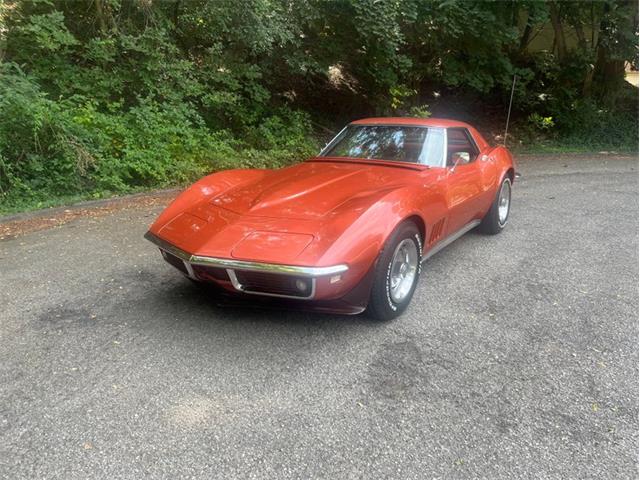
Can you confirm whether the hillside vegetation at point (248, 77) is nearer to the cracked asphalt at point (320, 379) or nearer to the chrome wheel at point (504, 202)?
the cracked asphalt at point (320, 379)

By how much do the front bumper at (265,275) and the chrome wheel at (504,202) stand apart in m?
3.23

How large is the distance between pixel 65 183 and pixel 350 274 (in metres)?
5.65

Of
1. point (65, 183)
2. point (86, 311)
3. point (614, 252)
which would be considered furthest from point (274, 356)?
point (65, 183)

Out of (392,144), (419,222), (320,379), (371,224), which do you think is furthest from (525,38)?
(320,379)

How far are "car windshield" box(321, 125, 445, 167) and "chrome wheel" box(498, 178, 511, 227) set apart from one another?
4.64 ft

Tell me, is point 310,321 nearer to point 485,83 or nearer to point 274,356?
point 274,356

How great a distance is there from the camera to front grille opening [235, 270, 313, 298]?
2.79 m

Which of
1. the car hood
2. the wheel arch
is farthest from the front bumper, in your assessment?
the wheel arch

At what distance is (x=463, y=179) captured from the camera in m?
4.33

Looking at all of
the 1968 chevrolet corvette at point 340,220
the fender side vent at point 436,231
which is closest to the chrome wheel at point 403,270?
the 1968 chevrolet corvette at point 340,220

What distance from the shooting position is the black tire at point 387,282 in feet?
10.1

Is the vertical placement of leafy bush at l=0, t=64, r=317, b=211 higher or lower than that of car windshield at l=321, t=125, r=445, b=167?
lower

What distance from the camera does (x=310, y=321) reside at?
10.9 feet

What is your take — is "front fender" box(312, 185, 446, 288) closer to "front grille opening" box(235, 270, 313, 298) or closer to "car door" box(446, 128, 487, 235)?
"front grille opening" box(235, 270, 313, 298)
